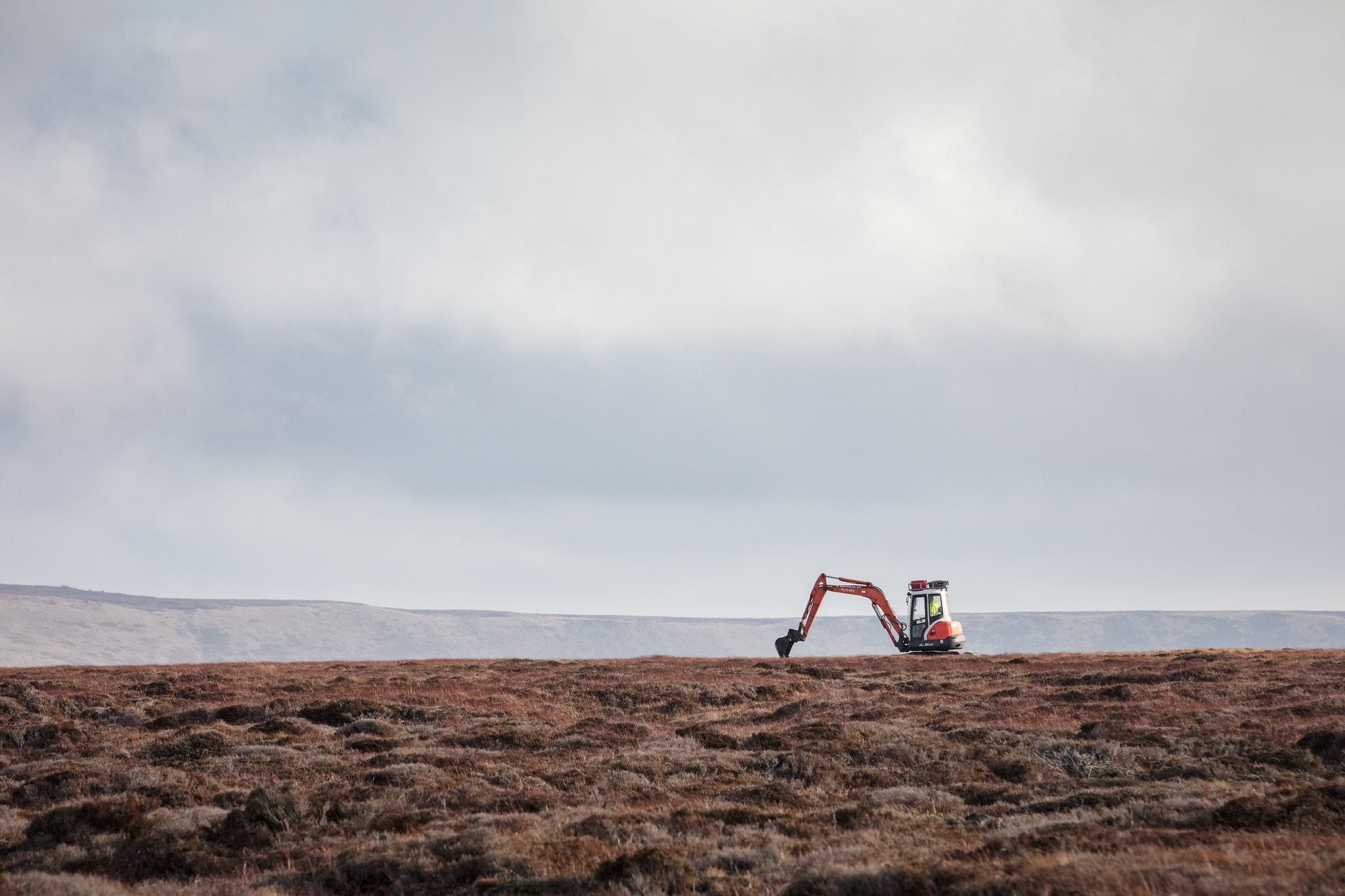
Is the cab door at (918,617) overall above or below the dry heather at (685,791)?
above

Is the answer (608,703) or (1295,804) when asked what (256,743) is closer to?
(608,703)

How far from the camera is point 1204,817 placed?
426 inches

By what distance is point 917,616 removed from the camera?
2087 inches

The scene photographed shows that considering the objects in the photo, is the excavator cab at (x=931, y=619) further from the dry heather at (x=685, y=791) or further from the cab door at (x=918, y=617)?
the dry heather at (x=685, y=791)

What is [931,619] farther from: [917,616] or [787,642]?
[787,642]

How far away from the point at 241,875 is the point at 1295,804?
13063mm

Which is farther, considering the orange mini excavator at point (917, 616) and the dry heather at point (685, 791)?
the orange mini excavator at point (917, 616)

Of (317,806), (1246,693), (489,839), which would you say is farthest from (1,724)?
(1246,693)

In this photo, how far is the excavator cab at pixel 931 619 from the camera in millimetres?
51750

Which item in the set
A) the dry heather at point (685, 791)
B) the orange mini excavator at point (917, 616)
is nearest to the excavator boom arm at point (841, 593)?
the orange mini excavator at point (917, 616)

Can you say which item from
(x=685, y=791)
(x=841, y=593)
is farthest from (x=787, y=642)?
(x=685, y=791)

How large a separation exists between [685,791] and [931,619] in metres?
39.8

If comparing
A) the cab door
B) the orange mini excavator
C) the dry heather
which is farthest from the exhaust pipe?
the dry heather

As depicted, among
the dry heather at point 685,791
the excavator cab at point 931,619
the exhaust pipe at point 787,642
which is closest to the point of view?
the dry heather at point 685,791
